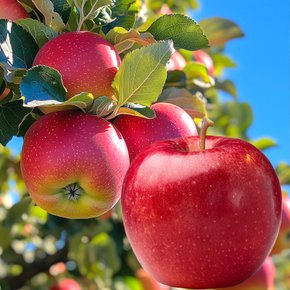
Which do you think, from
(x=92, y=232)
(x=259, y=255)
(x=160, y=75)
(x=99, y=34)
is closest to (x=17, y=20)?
(x=99, y=34)

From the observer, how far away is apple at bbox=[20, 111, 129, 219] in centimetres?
95

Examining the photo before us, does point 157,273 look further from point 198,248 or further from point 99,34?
point 99,34

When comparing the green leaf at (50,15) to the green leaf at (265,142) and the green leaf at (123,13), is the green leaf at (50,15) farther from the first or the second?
the green leaf at (265,142)

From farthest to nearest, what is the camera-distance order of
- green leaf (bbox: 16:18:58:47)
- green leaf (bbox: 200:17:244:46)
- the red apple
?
1. green leaf (bbox: 200:17:244:46)
2. the red apple
3. green leaf (bbox: 16:18:58:47)

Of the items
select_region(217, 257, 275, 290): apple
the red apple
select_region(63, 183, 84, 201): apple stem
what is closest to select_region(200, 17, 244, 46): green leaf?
the red apple

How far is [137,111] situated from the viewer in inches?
38.1

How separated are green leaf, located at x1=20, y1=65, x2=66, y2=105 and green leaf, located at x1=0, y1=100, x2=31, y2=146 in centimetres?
11

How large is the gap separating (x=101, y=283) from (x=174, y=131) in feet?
5.01

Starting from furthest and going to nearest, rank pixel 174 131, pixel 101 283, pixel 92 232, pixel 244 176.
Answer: pixel 101 283
pixel 92 232
pixel 174 131
pixel 244 176

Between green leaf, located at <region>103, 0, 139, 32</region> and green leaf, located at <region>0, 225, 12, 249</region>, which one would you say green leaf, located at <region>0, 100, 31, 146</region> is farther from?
green leaf, located at <region>0, 225, 12, 249</region>

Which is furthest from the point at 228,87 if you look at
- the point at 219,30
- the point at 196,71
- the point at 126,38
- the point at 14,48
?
the point at 14,48

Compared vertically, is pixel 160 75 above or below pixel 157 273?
above

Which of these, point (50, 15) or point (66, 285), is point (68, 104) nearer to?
point (50, 15)

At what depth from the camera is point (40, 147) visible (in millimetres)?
968
